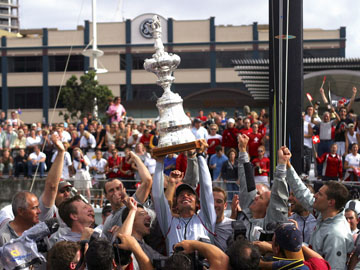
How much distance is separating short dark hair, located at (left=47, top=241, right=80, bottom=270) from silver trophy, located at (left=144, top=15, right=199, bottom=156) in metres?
1.35

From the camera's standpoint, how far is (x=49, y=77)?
2057 inches

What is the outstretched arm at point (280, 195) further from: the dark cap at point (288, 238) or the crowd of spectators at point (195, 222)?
the dark cap at point (288, 238)

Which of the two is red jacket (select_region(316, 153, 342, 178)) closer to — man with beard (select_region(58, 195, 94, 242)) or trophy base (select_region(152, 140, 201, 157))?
trophy base (select_region(152, 140, 201, 157))

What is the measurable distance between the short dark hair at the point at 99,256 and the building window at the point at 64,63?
47889 mm

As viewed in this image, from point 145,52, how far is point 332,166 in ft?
131

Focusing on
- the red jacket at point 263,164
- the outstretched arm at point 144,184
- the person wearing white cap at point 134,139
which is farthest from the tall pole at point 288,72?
the person wearing white cap at point 134,139

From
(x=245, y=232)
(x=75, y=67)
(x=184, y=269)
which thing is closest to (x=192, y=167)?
(x=245, y=232)

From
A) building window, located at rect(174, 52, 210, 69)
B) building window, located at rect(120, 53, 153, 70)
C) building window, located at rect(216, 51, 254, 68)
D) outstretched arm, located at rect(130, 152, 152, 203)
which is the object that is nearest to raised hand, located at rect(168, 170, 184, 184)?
outstretched arm, located at rect(130, 152, 152, 203)

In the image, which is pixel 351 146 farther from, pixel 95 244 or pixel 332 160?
pixel 95 244

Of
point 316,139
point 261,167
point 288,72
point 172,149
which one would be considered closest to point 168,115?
point 172,149

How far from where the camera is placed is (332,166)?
1203 centimetres

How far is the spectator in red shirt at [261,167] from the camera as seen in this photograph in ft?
37.9

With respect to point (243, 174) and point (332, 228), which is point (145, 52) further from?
point (332, 228)

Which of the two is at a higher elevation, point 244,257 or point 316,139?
point 316,139
